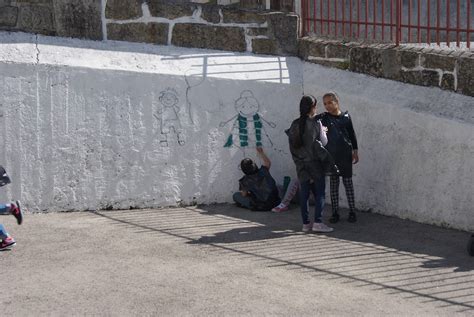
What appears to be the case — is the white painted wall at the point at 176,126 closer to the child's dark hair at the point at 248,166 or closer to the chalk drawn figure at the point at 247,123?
the chalk drawn figure at the point at 247,123

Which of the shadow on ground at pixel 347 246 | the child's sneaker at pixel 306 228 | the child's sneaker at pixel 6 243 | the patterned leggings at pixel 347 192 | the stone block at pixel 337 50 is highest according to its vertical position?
the stone block at pixel 337 50

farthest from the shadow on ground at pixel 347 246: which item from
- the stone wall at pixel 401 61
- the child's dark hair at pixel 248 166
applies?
the stone wall at pixel 401 61

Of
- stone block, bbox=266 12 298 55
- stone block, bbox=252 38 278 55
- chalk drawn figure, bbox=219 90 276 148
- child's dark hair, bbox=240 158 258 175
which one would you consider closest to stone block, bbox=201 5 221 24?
stone block, bbox=252 38 278 55

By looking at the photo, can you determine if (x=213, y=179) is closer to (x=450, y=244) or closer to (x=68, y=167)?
(x=68, y=167)

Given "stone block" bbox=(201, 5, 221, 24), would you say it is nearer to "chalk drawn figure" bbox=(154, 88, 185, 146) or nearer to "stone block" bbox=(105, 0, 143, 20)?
"stone block" bbox=(105, 0, 143, 20)

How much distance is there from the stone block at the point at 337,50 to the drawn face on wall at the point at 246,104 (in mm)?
945

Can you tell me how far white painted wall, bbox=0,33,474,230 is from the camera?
8.41 m

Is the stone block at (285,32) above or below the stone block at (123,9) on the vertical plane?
below

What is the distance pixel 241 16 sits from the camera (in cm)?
973

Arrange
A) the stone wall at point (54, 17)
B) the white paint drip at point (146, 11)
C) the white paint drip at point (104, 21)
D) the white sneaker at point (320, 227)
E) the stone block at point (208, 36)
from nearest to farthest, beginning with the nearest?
the white sneaker at point (320, 227)
the stone wall at point (54, 17)
the white paint drip at point (104, 21)
the white paint drip at point (146, 11)
the stone block at point (208, 36)

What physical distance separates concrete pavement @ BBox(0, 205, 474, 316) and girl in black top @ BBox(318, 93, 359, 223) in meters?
0.29

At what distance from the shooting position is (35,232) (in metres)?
8.11

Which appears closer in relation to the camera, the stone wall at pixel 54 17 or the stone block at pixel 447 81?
the stone block at pixel 447 81

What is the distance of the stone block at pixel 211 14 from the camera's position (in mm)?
9594
